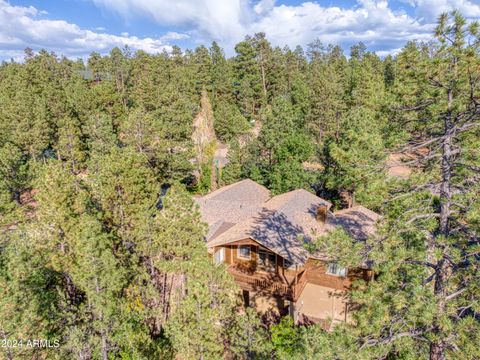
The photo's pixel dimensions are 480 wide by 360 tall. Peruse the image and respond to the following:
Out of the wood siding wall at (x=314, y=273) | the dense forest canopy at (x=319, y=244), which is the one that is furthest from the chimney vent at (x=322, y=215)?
the dense forest canopy at (x=319, y=244)

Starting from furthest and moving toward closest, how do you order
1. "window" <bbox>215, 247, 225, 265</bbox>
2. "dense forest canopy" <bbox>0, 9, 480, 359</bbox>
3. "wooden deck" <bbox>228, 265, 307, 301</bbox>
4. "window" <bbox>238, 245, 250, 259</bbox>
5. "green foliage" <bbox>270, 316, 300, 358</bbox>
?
"window" <bbox>215, 247, 225, 265</bbox>, "window" <bbox>238, 245, 250, 259</bbox>, "wooden deck" <bbox>228, 265, 307, 301</bbox>, "green foliage" <bbox>270, 316, 300, 358</bbox>, "dense forest canopy" <bbox>0, 9, 480, 359</bbox>

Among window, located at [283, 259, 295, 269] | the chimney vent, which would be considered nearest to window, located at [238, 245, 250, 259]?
window, located at [283, 259, 295, 269]

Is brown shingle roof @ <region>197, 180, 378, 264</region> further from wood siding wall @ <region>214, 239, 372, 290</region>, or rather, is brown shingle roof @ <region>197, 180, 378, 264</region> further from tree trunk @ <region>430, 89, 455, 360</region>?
tree trunk @ <region>430, 89, 455, 360</region>

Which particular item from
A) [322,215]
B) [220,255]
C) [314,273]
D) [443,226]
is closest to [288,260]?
[314,273]

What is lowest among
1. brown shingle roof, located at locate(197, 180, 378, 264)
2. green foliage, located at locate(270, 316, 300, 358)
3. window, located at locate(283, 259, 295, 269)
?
green foliage, located at locate(270, 316, 300, 358)

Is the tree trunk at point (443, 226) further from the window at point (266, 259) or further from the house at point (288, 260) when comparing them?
the window at point (266, 259)

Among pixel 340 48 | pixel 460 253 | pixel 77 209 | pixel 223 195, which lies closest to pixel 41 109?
pixel 223 195

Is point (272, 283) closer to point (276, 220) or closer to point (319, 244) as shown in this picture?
point (276, 220)
